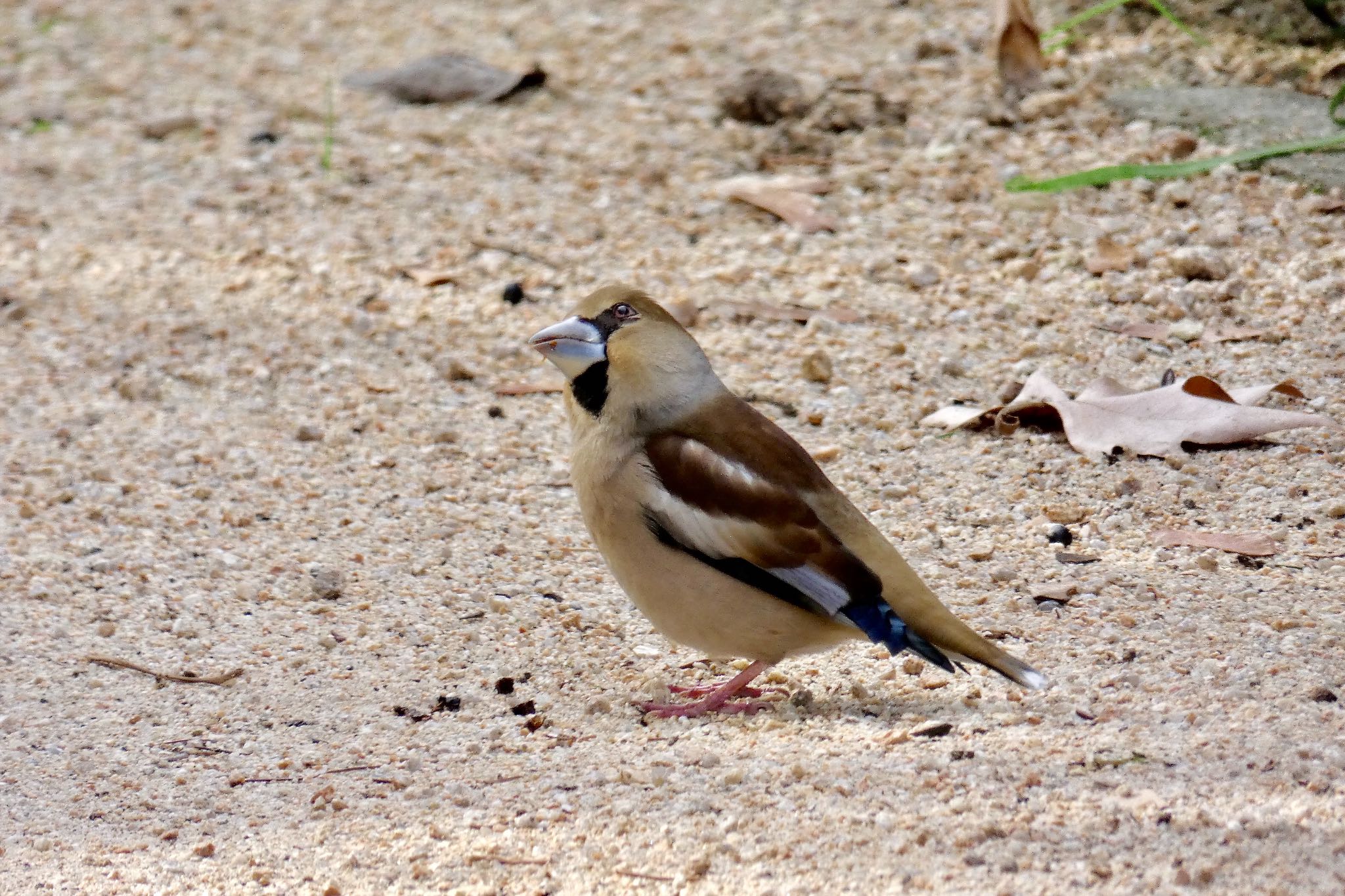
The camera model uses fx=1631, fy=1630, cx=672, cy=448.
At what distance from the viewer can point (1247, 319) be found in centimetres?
558

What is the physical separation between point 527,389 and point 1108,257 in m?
2.20

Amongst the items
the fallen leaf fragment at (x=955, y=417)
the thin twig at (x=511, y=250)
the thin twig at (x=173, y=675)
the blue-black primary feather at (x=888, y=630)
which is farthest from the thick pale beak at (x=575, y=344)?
the thin twig at (x=511, y=250)

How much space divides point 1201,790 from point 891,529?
5.51ft

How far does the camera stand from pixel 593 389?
397cm

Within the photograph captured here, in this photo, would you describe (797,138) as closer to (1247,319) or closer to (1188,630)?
(1247,319)

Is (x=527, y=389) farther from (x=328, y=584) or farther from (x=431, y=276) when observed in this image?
(x=328, y=584)

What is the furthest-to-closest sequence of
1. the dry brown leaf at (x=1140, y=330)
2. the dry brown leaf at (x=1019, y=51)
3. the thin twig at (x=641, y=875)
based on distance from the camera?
the dry brown leaf at (x=1019, y=51) → the dry brown leaf at (x=1140, y=330) → the thin twig at (x=641, y=875)

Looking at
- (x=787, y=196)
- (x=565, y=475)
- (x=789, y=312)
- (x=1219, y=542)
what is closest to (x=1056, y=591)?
(x=1219, y=542)

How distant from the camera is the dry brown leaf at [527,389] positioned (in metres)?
5.70

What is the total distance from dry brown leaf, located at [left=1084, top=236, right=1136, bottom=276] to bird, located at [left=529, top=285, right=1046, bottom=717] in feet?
8.09

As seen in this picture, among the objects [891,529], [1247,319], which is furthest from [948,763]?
[1247,319]

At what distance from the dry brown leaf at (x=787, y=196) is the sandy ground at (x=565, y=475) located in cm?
9

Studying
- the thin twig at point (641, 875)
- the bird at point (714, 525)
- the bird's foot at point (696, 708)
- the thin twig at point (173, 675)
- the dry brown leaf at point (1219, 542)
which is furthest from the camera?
the dry brown leaf at point (1219, 542)

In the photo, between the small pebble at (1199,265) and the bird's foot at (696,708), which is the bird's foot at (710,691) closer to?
the bird's foot at (696,708)
